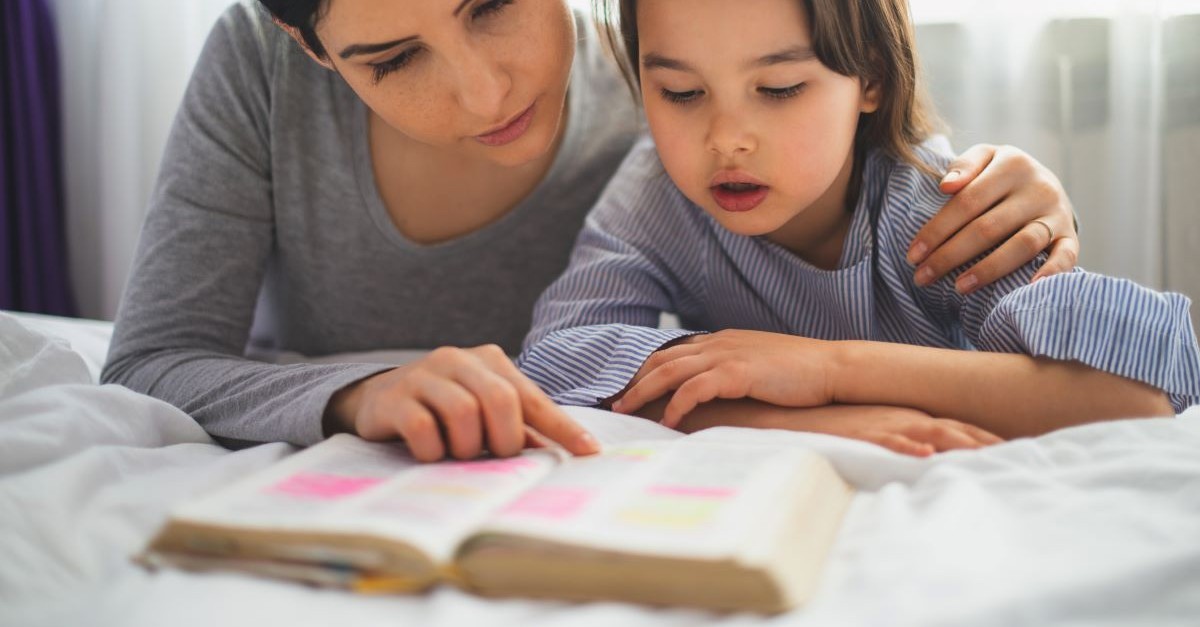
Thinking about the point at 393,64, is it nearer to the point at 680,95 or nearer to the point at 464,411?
the point at 680,95

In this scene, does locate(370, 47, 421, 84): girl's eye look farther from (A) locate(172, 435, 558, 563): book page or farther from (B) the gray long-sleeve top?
(A) locate(172, 435, 558, 563): book page

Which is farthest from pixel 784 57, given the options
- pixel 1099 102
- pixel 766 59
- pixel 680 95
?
pixel 1099 102

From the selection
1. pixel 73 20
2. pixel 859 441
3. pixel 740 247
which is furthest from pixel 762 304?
pixel 73 20

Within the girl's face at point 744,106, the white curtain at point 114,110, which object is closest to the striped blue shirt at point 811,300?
the girl's face at point 744,106

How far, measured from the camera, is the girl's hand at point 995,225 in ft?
3.44

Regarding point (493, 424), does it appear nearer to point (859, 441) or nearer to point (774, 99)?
point (859, 441)

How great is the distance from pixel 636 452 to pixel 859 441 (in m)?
0.19

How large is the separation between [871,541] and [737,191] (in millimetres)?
540

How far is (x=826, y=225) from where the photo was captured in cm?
→ 128

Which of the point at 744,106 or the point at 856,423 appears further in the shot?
the point at 744,106

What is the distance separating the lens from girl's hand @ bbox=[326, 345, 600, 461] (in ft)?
2.65

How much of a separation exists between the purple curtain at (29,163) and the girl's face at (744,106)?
1.45m

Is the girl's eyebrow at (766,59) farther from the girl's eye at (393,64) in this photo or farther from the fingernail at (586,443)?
the fingernail at (586,443)

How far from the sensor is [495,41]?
3.48 ft
